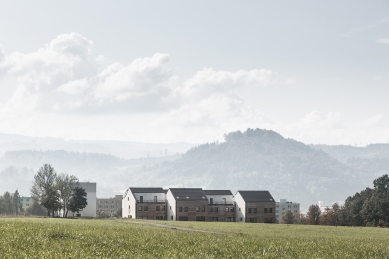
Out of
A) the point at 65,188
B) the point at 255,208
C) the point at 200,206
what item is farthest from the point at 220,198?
the point at 65,188

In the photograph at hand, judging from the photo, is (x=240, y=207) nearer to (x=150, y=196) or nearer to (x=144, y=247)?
(x=150, y=196)

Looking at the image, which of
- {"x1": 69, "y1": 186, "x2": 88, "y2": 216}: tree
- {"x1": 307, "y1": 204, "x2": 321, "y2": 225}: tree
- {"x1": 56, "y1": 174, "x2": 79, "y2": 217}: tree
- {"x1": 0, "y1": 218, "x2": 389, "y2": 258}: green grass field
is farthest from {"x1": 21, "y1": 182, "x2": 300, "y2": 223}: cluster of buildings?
{"x1": 0, "y1": 218, "x2": 389, "y2": 258}: green grass field

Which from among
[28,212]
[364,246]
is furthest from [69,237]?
[28,212]

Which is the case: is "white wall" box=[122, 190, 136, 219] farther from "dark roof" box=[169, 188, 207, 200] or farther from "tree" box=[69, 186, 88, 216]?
"tree" box=[69, 186, 88, 216]

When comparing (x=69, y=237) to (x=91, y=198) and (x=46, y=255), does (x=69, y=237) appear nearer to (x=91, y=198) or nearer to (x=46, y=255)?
(x=46, y=255)

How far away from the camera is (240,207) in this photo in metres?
139

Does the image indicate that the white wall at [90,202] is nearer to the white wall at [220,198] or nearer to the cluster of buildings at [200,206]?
the cluster of buildings at [200,206]

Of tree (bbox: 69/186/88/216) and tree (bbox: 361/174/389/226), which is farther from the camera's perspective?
tree (bbox: 69/186/88/216)

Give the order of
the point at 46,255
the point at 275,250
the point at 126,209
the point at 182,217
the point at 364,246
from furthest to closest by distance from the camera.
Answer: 1. the point at 126,209
2. the point at 182,217
3. the point at 364,246
4. the point at 275,250
5. the point at 46,255

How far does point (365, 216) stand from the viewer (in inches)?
4734

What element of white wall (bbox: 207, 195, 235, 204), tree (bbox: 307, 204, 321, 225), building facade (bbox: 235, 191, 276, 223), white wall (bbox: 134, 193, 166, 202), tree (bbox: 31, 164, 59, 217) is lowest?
tree (bbox: 307, 204, 321, 225)

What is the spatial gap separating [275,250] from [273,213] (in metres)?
103

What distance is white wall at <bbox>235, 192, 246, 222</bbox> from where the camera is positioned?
136m

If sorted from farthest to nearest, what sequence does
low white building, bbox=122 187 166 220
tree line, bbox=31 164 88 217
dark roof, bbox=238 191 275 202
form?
dark roof, bbox=238 191 275 202, low white building, bbox=122 187 166 220, tree line, bbox=31 164 88 217
